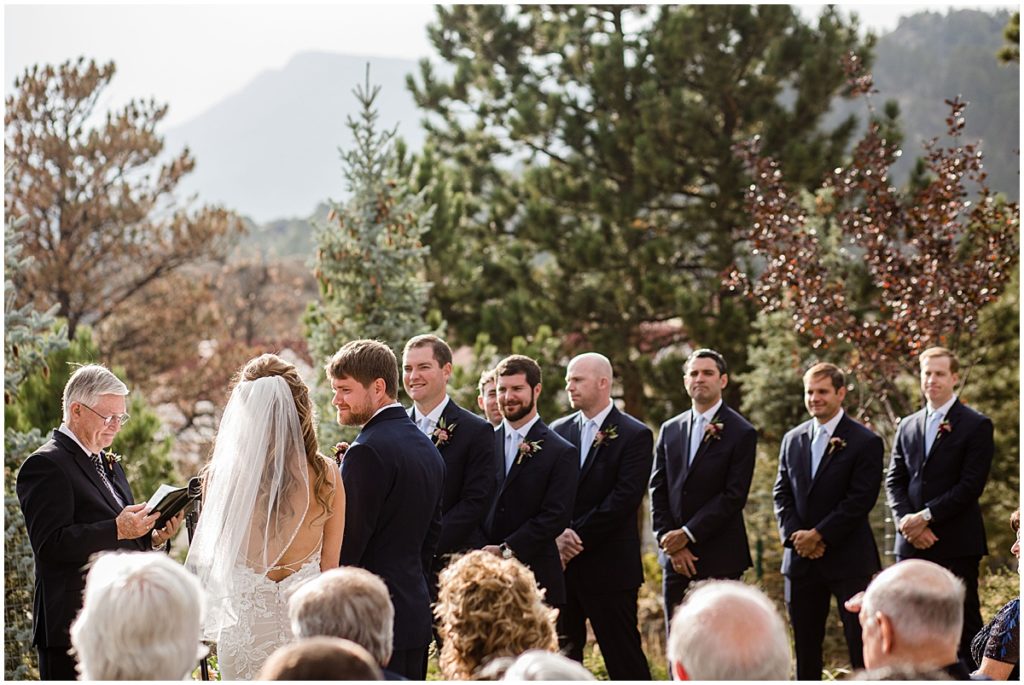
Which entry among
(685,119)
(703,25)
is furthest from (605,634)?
(703,25)

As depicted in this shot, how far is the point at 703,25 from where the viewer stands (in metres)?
16.0

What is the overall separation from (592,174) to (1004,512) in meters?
7.41

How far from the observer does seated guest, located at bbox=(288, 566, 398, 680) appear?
9.96 feet

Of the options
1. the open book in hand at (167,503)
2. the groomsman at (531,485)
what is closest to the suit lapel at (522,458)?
the groomsman at (531,485)

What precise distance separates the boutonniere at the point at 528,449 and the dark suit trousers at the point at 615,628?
3.20 ft

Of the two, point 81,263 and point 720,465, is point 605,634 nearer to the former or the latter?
point 720,465

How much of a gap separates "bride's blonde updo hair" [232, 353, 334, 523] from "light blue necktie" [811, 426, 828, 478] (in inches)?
147

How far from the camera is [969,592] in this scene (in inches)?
274

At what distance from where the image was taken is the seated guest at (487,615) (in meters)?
3.54

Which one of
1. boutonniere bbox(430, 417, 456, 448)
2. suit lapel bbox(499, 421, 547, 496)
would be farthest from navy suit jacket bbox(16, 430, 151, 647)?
suit lapel bbox(499, 421, 547, 496)

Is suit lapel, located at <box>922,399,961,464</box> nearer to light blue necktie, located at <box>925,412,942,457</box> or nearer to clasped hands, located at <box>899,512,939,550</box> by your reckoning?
light blue necktie, located at <box>925,412,942,457</box>

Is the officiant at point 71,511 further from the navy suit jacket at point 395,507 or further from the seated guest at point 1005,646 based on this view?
the seated guest at point 1005,646

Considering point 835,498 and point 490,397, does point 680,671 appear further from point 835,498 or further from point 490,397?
point 835,498

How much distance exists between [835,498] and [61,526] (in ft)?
14.5
